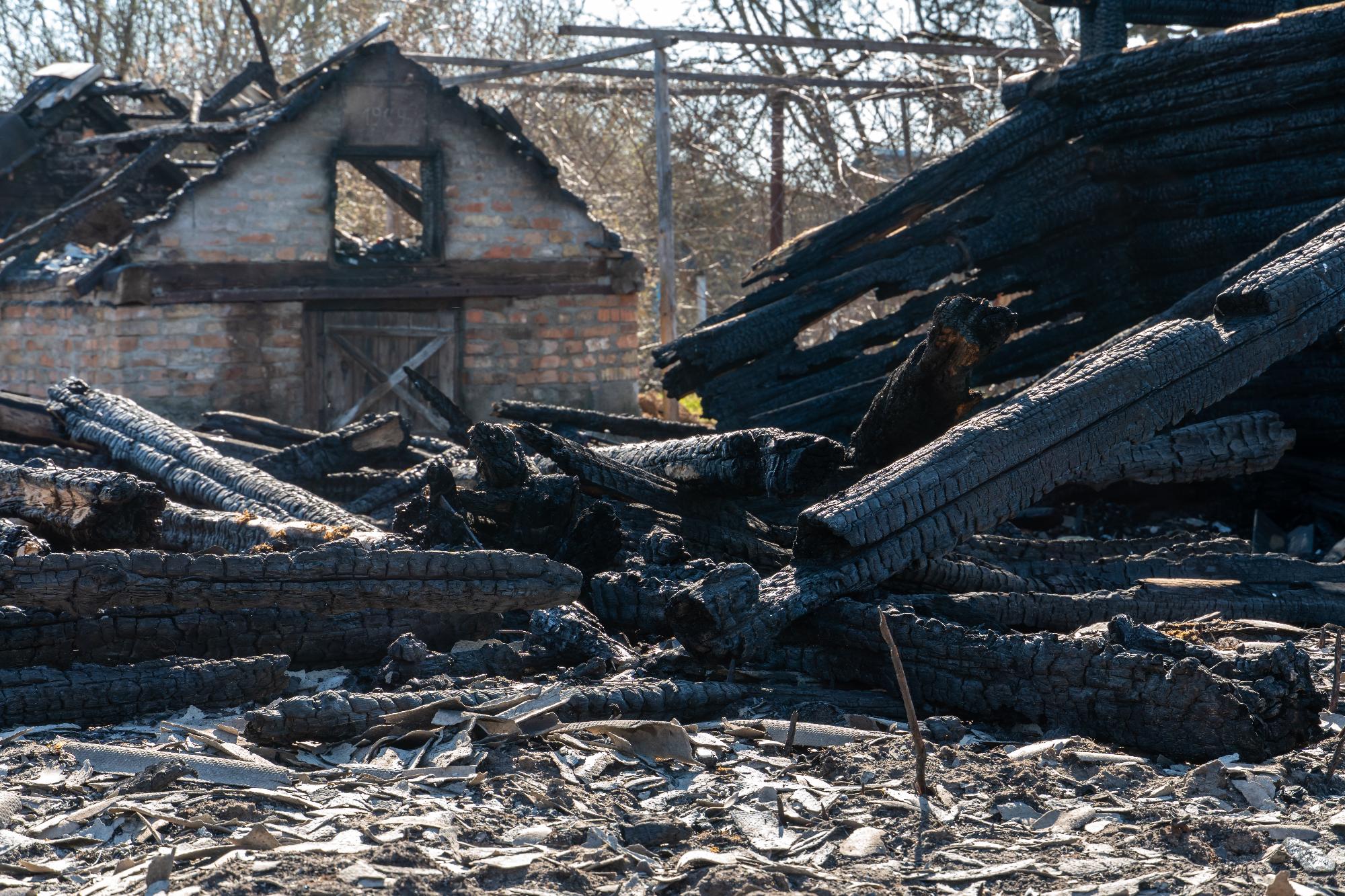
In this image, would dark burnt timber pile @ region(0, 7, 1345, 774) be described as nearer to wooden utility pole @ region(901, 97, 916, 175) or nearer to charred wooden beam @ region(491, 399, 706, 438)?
charred wooden beam @ region(491, 399, 706, 438)

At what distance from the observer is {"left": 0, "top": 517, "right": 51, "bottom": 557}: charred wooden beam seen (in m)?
4.29

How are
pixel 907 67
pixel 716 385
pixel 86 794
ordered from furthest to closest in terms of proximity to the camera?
pixel 907 67 < pixel 716 385 < pixel 86 794

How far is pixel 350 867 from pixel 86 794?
907 mm

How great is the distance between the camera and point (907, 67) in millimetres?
14484

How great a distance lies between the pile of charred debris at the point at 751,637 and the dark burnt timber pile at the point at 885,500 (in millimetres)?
19

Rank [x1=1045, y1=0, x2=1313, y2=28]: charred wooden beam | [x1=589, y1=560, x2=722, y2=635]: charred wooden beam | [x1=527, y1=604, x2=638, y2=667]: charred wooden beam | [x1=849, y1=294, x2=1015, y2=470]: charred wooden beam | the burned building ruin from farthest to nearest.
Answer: the burned building ruin < [x1=1045, y1=0, x2=1313, y2=28]: charred wooden beam < [x1=849, y1=294, x2=1015, y2=470]: charred wooden beam < [x1=589, y1=560, x2=722, y2=635]: charred wooden beam < [x1=527, y1=604, x2=638, y2=667]: charred wooden beam

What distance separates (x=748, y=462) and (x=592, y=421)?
3446 millimetres

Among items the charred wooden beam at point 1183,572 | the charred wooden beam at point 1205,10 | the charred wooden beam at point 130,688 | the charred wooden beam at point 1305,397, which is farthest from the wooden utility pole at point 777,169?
the charred wooden beam at point 130,688

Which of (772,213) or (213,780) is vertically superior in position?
(772,213)


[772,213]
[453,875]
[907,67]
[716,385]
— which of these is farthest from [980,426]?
[907,67]

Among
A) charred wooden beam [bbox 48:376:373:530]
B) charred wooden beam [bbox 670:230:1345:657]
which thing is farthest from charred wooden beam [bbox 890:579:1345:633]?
charred wooden beam [bbox 48:376:373:530]

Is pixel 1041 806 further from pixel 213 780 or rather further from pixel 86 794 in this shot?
pixel 86 794

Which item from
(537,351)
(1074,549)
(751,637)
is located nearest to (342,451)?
(751,637)

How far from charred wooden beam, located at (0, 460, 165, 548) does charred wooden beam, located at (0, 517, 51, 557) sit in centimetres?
18
